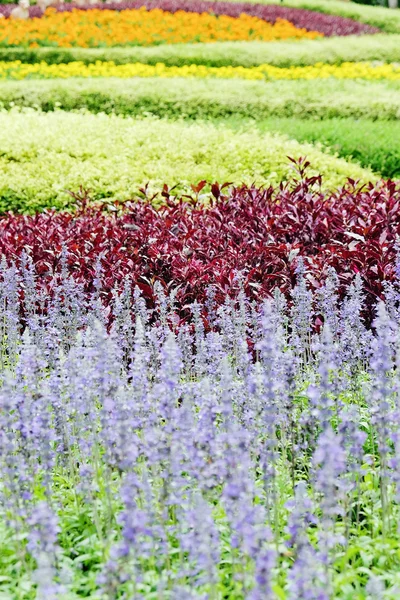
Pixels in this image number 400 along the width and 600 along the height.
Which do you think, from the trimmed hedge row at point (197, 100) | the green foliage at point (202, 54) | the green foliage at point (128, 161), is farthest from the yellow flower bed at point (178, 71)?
the green foliage at point (128, 161)

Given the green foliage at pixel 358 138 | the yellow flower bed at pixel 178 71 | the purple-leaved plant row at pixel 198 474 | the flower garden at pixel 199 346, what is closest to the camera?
the purple-leaved plant row at pixel 198 474

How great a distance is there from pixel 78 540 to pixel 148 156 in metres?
6.60

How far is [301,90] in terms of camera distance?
14.0 meters

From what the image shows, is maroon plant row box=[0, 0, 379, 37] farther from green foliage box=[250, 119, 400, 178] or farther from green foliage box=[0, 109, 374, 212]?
green foliage box=[0, 109, 374, 212]

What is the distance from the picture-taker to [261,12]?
2450 cm

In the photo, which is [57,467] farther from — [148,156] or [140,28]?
[140,28]

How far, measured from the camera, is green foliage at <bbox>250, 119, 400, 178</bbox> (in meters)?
10.3

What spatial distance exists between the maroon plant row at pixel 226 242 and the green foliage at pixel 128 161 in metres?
1.84

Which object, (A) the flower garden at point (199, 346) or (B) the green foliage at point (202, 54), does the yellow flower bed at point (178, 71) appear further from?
(A) the flower garden at point (199, 346)

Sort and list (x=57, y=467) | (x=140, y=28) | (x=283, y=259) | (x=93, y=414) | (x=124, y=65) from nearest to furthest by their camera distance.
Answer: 1. (x=93, y=414)
2. (x=57, y=467)
3. (x=283, y=259)
4. (x=124, y=65)
5. (x=140, y=28)

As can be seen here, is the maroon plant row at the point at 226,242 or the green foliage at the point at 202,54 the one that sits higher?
the green foliage at the point at 202,54

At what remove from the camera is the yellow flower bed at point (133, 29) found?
778 inches

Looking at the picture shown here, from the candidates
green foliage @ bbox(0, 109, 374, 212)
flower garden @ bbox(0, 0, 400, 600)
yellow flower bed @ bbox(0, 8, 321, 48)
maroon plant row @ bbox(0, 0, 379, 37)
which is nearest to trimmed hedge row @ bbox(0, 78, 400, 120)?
flower garden @ bbox(0, 0, 400, 600)

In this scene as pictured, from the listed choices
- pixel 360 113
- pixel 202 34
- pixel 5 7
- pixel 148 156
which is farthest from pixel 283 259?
pixel 5 7
